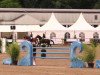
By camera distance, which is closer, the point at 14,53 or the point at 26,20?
the point at 14,53

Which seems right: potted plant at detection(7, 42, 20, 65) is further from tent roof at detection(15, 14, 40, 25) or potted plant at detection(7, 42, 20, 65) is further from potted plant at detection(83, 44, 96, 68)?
tent roof at detection(15, 14, 40, 25)

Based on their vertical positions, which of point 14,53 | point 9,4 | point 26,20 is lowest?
point 14,53

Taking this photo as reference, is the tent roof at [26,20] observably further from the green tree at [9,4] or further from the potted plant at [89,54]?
the potted plant at [89,54]

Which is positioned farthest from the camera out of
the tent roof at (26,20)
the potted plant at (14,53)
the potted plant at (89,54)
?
the tent roof at (26,20)

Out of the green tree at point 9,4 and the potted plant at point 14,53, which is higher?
the green tree at point 9,4

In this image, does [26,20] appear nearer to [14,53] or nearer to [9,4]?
[9,4]

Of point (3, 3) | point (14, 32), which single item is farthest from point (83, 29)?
point (3, 3)

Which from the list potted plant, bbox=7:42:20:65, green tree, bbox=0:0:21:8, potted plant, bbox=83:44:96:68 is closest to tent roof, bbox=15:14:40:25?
green tree, bbox=0:0:21:8

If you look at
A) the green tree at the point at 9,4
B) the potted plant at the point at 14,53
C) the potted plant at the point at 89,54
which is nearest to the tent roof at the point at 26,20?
the green tree at the point at 9,4

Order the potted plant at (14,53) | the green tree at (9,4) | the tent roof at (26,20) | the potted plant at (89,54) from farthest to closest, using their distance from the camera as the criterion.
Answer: the green tree at (9,4)
the tent roof at (26,20)
the potted plant at (14,53)
the potted plant at (89,54)

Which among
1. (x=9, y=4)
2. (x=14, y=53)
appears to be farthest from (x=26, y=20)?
(x=14, y=53)

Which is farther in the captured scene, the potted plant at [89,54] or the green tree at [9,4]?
the green tree at [9,4]

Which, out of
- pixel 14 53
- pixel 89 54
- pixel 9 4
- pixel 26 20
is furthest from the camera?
pixel 9 4

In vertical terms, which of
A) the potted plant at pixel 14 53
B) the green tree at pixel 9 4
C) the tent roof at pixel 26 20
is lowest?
the potted plant at pixel 14 53
